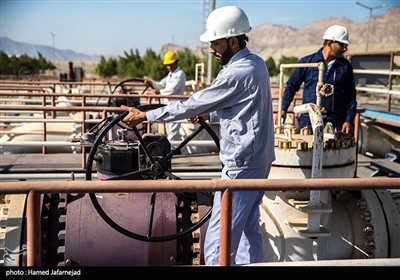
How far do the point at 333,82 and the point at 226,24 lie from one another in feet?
6.74

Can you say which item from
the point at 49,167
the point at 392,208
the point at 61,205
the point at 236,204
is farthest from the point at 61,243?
the point at 49,167

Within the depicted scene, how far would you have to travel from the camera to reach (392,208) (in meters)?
3.75

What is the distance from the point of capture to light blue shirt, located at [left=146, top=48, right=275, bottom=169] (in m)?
2.87

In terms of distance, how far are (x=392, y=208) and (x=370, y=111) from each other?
4.96 m

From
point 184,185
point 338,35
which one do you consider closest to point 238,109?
point 184,185

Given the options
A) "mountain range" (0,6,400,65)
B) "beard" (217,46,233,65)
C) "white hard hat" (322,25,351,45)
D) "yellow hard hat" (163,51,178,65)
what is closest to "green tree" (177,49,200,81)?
"yellow hard hat" (163,51,178,65)

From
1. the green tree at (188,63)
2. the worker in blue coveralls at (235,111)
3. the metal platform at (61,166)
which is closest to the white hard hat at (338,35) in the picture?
the worker in blue coveralls at (235,111)

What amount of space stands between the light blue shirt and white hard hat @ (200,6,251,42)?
0.49 ft

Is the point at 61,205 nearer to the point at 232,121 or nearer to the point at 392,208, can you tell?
the point at 232,121

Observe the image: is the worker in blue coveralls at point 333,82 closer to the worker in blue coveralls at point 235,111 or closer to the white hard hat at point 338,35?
the white hard hat at point 338,35

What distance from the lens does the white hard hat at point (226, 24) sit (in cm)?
293

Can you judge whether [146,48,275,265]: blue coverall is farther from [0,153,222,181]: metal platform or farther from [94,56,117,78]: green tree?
[94,56,117,78]: green tree

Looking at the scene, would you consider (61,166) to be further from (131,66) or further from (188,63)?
(131,66)
